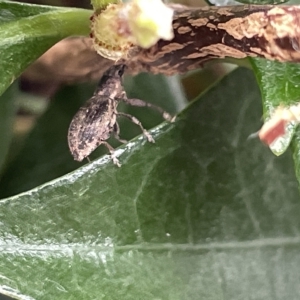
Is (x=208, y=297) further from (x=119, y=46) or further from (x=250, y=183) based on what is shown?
(x=119, y=46)

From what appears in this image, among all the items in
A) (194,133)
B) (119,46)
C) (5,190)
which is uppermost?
(119,46)

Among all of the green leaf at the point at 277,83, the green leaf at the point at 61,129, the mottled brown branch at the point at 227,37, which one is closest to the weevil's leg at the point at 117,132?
the green leaf at the point at 61,129

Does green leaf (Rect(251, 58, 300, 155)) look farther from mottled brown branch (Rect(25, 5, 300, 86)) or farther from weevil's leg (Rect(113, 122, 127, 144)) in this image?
weevil's leg (Rect(113, 122, 127, 144))

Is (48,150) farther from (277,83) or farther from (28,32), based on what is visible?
(277,83)

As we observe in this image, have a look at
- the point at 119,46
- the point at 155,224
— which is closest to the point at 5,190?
the point at 155,224

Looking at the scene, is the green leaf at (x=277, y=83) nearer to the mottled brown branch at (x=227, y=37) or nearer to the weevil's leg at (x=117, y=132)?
the mottled brown branch at (x=227, y=37)
